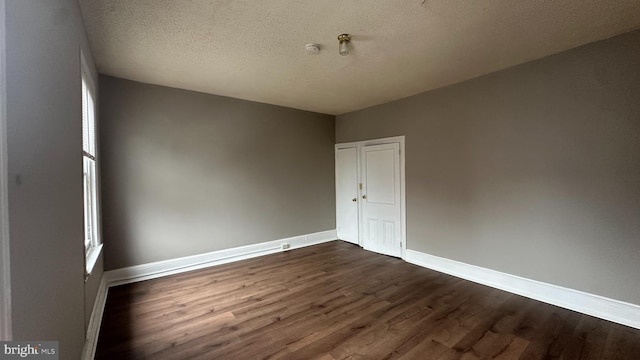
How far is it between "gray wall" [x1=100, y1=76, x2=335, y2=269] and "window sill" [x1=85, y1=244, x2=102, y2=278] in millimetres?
642

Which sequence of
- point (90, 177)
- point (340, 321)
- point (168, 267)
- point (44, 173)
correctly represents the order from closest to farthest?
point (44, 173), point (340, 321), point (90, 177), point (168, 267)

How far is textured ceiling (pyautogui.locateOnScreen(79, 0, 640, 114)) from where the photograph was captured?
1.85 meters

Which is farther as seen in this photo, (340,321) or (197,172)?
(197,172)

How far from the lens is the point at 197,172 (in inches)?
145

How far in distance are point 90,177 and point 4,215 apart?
7.30 ft

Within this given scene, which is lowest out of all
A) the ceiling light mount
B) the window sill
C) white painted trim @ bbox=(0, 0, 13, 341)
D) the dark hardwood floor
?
the dark hardwood floor

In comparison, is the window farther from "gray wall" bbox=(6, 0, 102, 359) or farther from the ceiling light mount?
the ceiling light mount

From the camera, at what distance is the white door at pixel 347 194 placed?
489 centimetres

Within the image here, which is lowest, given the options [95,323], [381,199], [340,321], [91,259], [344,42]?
[340,321]

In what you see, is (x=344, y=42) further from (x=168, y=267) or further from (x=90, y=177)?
(x=168, y=267)

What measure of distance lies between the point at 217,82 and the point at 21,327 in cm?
309

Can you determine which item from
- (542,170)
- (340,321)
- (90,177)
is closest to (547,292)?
(542,170)

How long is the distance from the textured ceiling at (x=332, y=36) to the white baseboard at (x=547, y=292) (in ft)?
8.19

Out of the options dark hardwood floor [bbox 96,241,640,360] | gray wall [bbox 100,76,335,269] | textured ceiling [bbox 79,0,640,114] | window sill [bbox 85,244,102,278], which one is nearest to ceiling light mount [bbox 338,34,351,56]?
textured ceiling [bbox 79,0,640,114]
